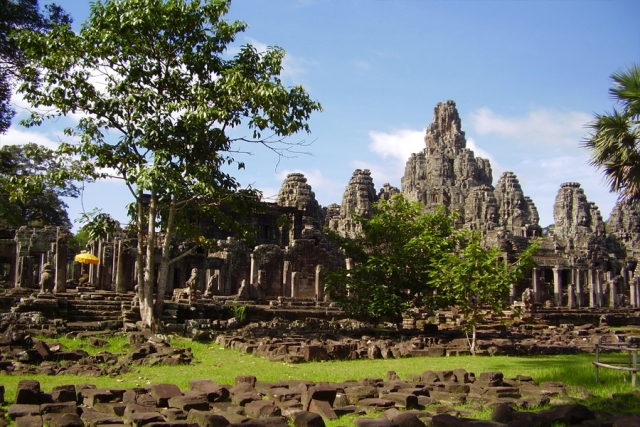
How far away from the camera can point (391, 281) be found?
20.8 metres

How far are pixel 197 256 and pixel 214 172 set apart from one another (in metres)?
17.3

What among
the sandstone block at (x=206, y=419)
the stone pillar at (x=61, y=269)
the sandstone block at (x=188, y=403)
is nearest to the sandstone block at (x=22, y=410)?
the sandstone block at (x=188, y=403)

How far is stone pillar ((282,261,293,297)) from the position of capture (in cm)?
3172

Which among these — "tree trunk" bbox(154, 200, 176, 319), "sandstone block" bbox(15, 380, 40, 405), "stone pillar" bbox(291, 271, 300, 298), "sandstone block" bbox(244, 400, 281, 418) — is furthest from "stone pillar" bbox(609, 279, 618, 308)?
"sandstone block" bbox(15, 380, 40, 405)

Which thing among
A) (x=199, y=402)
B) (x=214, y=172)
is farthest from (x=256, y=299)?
(x=199, y=402)

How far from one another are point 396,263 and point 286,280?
12295 mm

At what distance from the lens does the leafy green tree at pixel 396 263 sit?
20.1 metres

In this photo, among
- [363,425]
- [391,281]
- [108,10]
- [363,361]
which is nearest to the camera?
[363,425]

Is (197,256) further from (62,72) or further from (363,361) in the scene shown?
(363,361)

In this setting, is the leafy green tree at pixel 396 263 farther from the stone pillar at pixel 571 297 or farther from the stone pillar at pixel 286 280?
the stone pillar at pixel 571 297

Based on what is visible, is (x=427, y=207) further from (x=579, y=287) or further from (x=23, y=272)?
(x=23, y=272)

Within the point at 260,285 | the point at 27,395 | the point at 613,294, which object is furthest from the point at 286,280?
Result: the point at 613,294

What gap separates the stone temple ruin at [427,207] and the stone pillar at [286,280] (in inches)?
2.0

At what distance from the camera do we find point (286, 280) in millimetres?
32031
